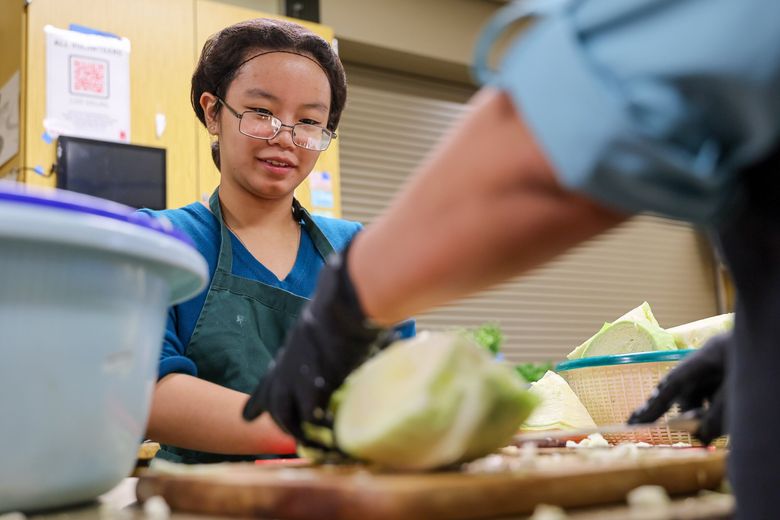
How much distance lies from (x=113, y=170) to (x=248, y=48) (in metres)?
1.63

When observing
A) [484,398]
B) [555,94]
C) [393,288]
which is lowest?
[484,398]

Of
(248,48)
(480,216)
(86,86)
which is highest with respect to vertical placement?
(86,86)

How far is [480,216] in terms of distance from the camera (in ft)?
1.81

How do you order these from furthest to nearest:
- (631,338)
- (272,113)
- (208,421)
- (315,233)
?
1. (315,233)
2. (272,113)
3. (631,338)
4. (208,421)

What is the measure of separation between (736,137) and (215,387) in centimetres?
102

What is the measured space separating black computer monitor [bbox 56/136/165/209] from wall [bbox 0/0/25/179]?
205 millimetres

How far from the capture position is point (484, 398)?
0.74m

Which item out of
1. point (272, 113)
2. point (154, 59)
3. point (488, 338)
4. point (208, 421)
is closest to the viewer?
point (208, 421)

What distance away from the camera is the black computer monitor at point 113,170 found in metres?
3.01

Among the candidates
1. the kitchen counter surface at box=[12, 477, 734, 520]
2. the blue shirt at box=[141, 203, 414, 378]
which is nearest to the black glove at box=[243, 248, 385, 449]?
the kitchen counter surface at box=[12, 477, 734, 520]

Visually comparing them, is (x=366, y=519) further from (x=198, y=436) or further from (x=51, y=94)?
(x=51, y=94)

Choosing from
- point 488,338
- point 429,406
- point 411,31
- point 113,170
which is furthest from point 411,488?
point 411,31

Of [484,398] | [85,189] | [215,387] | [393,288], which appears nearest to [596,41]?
[393,288]

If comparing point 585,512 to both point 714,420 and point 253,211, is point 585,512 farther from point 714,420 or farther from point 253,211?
point 253,211
